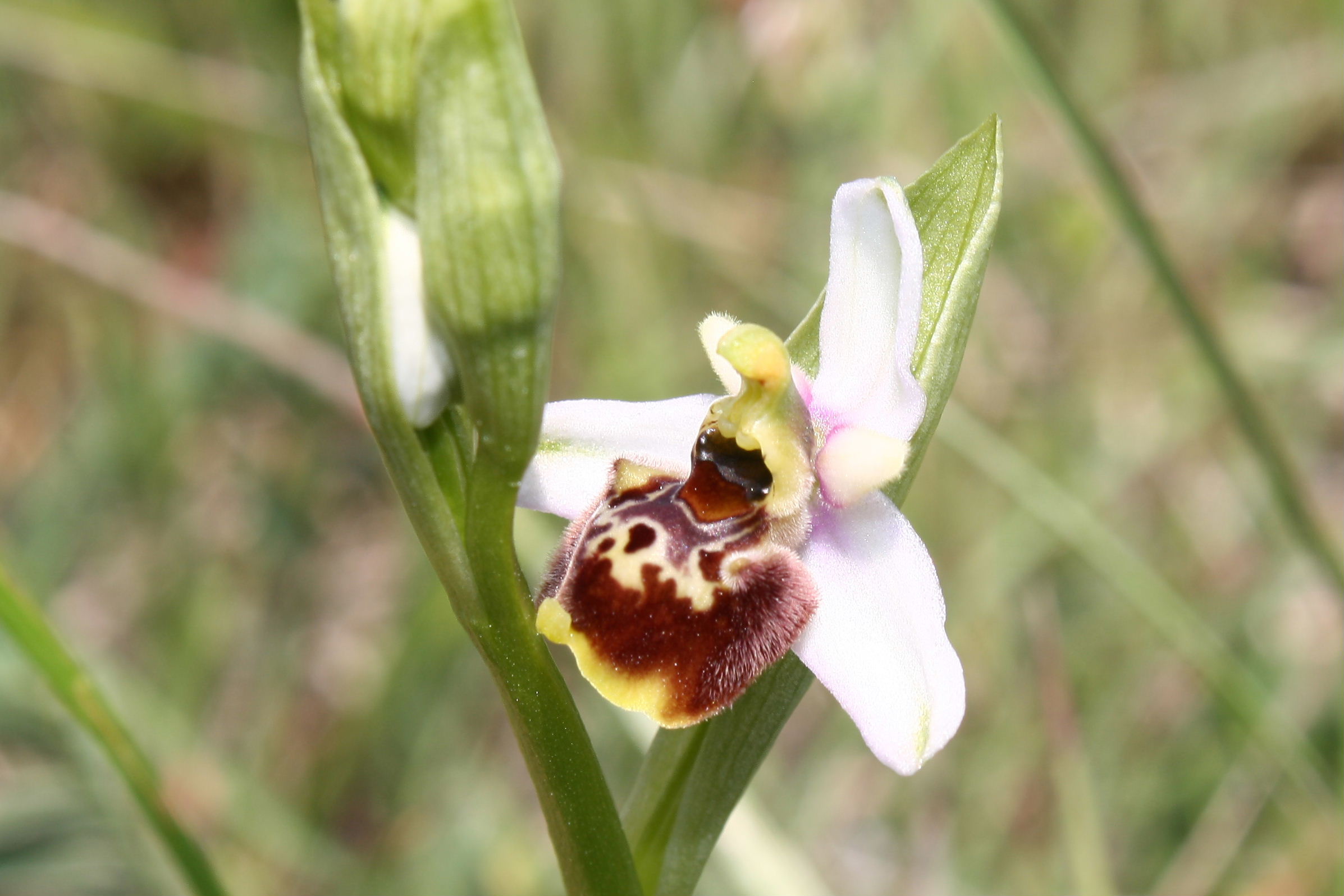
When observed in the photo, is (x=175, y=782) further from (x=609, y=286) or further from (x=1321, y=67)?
(x=1321, y=67)

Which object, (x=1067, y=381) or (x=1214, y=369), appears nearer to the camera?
(x=1214, y=369)

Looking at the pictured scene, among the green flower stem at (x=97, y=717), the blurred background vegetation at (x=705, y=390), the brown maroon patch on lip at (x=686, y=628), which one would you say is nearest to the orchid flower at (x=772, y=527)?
the brown maroon patch on lip at (x=686, y=628)

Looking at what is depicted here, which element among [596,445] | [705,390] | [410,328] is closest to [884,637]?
[596,445]

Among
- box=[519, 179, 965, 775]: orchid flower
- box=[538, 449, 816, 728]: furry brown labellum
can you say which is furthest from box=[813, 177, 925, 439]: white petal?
box=[538, 449, 816, 728]: furry brown labellum

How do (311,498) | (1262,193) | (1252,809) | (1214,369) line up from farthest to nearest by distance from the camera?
(1262,193), (311,498), (1252,809), (1214,369)

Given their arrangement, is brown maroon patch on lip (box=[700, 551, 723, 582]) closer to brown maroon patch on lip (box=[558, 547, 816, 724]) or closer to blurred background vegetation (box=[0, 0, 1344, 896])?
brown maroon patch on lip (box=[558, 547, 816, 724])

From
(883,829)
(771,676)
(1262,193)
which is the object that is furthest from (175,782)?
(1262,193)
